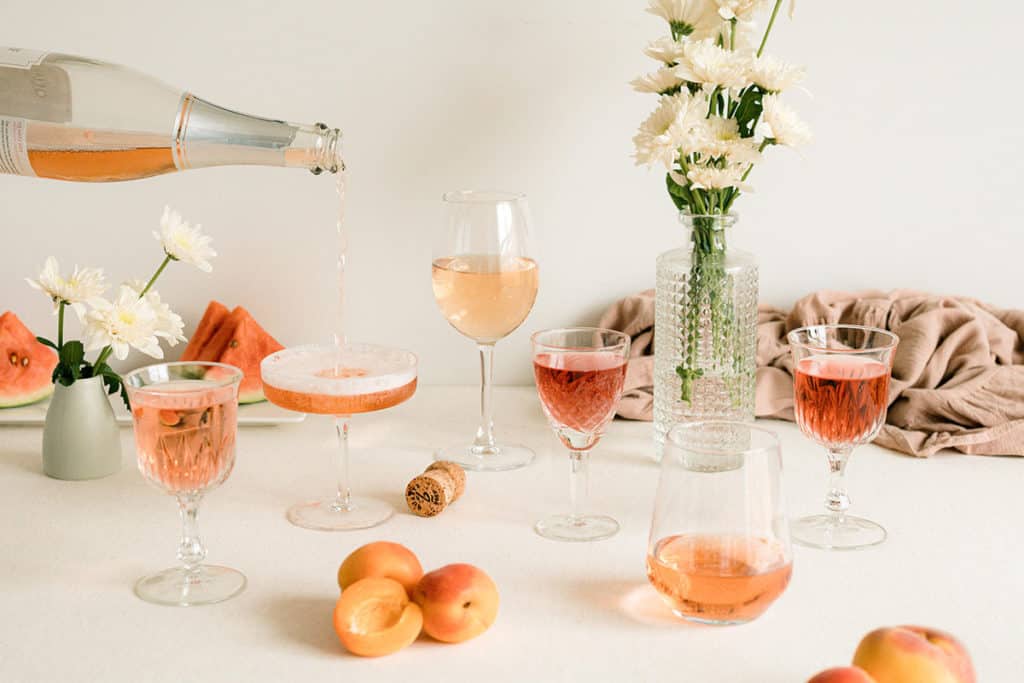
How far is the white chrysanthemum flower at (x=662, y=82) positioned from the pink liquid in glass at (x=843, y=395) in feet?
1.30

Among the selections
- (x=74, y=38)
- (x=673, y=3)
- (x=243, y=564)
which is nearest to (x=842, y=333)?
(x=673, y=3)

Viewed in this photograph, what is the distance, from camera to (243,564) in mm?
1239

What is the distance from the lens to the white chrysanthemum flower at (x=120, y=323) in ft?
4.76

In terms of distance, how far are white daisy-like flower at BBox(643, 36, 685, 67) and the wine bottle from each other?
0.40 meters

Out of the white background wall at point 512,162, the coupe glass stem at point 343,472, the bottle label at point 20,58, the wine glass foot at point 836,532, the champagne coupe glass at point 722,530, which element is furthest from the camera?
the white background wall at point 512,162

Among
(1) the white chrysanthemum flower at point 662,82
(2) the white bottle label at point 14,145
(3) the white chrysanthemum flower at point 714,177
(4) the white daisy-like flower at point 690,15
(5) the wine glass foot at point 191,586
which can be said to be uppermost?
(4) the white daisy-like flower at point 690,15

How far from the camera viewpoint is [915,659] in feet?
3.01

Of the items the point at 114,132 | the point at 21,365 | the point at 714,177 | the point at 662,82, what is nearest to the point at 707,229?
the point at 714,177

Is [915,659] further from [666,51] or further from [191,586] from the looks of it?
[666,51]

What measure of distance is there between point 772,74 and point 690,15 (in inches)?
5.5

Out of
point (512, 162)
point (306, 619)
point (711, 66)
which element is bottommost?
point (306, 619)

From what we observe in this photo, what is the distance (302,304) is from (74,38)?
0.53m

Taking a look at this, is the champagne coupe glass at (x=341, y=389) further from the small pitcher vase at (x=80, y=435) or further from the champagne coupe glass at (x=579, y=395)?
the small pitcher vase at (x=80, y=435)

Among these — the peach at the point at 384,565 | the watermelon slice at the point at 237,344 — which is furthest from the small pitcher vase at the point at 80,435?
the peach at the point at 384,565
